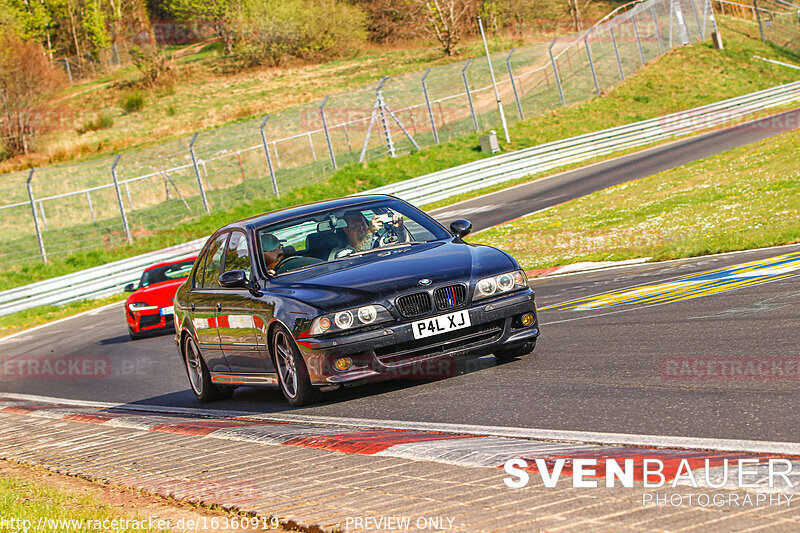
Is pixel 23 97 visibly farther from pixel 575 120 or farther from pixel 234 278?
pixel 234 278

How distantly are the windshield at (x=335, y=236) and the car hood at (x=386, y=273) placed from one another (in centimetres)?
19

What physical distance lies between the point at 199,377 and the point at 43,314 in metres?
19.8

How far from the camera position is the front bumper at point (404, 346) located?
6.98 metres

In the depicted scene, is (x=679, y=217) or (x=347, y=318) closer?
(x=347, y=318)

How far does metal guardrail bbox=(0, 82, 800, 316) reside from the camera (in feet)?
93.4

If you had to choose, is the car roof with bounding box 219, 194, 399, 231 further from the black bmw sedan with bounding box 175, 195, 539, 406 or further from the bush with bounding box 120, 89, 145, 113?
the bush with bounding box 120, 89, 145, 113

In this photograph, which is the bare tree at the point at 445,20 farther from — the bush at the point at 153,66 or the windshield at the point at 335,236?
the windshield at the point at 335,236

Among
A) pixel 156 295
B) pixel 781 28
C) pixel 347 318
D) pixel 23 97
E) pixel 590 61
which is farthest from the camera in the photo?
pixel 781 28

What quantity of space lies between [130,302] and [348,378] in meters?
10.6

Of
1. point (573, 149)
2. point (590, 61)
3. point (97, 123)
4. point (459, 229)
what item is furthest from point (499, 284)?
point (97, 123)

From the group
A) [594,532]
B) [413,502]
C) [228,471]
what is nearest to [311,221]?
[228,471]

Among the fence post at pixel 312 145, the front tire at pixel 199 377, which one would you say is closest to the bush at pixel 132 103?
the fence post at pixel 312 145

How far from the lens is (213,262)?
9062 mm

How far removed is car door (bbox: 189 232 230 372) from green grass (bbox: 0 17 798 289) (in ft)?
78.9
